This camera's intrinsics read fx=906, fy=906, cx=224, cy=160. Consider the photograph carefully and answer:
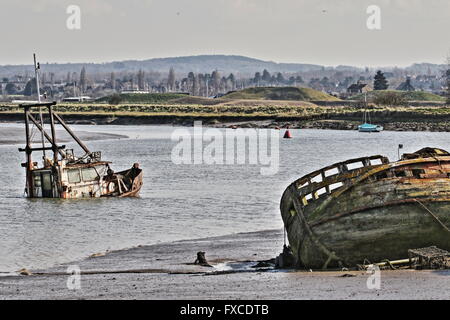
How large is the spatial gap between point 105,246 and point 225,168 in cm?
3287

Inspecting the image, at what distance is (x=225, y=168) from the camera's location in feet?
201

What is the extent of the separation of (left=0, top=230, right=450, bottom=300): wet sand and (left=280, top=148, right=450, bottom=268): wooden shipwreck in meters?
0.66

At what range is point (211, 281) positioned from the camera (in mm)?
20344

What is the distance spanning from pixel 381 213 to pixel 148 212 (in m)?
18.2

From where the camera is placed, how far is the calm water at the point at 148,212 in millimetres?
28844

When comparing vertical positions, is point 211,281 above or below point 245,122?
above

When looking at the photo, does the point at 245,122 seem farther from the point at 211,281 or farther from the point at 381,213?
the point at 211,281

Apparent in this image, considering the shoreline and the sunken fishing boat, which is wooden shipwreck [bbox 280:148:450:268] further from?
the shoreline

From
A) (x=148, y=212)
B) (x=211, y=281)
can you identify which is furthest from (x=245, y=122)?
(x=211, y=281)

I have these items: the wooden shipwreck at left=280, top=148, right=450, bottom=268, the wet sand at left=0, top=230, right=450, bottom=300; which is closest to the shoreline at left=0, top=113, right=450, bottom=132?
the wet sand at left=0, top=230, right=450, bottom=300

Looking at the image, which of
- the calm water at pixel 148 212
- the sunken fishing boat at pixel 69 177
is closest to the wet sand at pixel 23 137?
the calm water at pixel 148 212

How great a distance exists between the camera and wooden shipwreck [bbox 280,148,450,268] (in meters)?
20.4

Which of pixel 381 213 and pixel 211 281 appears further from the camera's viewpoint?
pixel 381 213
